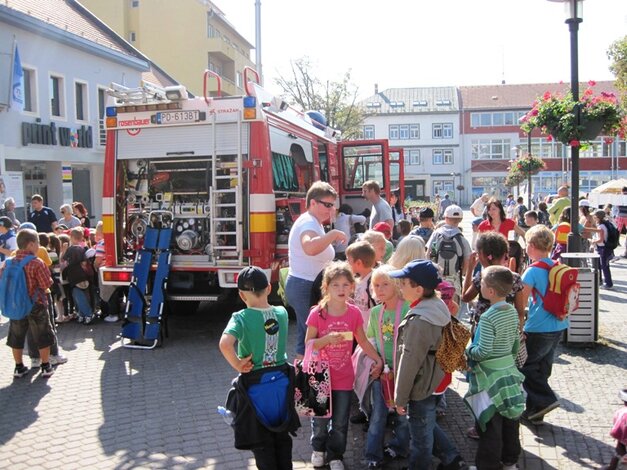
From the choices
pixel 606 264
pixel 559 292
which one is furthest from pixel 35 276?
pixel 606 264

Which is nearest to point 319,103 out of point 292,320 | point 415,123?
point 292,320

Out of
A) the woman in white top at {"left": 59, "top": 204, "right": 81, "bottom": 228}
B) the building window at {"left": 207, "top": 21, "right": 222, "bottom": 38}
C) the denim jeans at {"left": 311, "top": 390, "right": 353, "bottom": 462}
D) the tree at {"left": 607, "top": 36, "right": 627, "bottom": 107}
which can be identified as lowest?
the denim jeans at {"left": 311, "top": 390, "right": 353, "bottom": 462}

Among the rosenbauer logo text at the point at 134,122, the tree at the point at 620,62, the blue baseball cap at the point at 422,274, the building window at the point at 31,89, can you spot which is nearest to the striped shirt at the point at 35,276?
the rosenbauer logo text at the point at 134,122

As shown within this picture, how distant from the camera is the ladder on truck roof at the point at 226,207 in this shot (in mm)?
7914

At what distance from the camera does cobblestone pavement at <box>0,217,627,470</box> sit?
4.60 m

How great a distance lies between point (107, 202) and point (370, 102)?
204ft

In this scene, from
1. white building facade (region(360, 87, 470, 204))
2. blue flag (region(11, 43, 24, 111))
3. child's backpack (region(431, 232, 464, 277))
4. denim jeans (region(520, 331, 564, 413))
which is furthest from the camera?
white building facade (region(360, 87, 470, 204))

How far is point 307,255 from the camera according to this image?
17.5ft

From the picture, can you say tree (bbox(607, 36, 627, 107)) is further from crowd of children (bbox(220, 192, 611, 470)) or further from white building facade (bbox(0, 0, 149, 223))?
crowd of children (bbox(220, 192, 611, 470))

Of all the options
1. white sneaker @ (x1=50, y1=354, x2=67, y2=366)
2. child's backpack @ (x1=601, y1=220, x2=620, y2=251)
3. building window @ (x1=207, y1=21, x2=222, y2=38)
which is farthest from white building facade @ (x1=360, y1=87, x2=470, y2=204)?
white sneaker @ (x1=50, y1=354, x2=67, y2=366)

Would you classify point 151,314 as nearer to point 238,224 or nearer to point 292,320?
point 238,224

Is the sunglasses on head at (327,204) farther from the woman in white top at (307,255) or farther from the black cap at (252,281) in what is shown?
the black cap at (252,281)

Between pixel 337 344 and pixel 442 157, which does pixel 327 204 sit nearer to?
pixel 337 344

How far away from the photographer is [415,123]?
220 feet
